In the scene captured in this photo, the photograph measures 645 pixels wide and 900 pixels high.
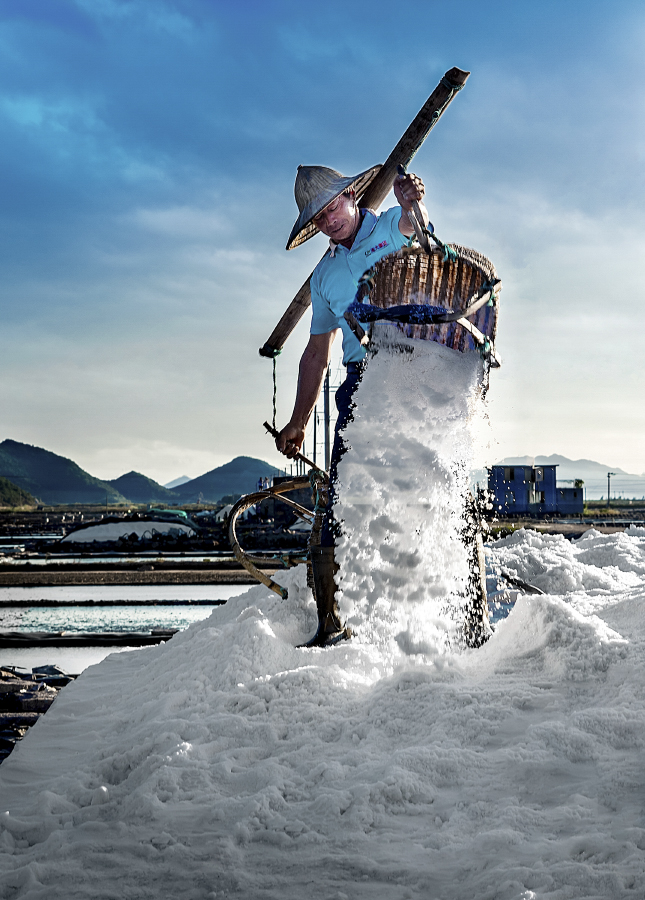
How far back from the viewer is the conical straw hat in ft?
7.18

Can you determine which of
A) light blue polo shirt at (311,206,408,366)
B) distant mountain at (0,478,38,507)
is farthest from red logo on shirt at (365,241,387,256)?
distant mountain at (0,478,38,507)

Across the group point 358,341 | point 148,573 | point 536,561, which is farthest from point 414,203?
point 148,573

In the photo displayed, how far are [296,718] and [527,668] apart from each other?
1.98 feet

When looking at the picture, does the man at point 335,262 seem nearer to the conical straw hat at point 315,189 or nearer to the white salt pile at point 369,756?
the conical straw hat at point 315,189

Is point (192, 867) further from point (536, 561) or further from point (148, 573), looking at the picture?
point (148, 573)

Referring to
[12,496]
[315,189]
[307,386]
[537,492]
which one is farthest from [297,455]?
[12,496]

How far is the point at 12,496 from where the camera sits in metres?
98.6

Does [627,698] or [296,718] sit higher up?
[627,698]

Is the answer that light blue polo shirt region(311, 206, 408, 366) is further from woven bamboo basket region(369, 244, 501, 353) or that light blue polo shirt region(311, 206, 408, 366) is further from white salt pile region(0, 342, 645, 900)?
white salt pile region(0, 342, 645, 900)

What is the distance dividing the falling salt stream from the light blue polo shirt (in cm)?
21

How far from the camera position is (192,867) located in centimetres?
111

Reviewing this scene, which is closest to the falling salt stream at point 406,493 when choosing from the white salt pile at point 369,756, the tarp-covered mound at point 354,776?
the white salt pile at point 369,756

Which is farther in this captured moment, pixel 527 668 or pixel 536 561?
pixel 536 561

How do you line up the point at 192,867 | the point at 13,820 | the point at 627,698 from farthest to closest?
the point at 627,698
the point at 13,820
the point at 192,867
